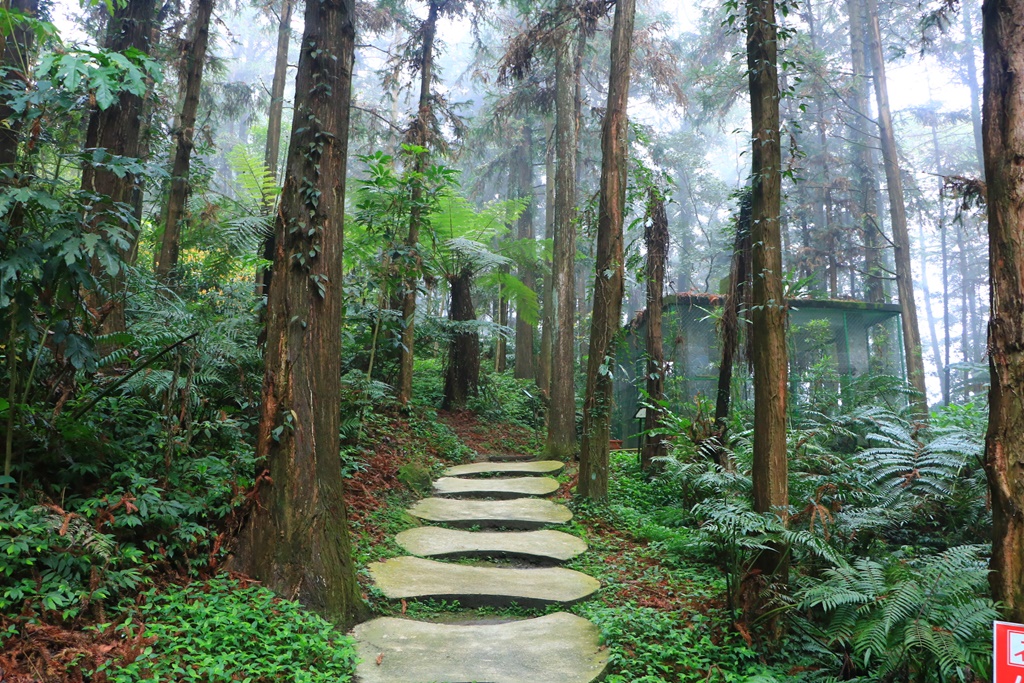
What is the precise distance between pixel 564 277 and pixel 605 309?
3.16 meters

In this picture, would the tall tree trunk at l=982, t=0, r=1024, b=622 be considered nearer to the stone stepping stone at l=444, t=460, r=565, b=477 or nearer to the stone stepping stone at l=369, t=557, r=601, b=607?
the stone stepping stone at l=369, t=557, r=601, b=607

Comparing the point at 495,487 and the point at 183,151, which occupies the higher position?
the point at 183,151

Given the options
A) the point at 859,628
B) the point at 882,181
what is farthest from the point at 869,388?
the point at 882,181

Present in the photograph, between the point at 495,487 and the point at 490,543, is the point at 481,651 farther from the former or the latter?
the point at 495,487

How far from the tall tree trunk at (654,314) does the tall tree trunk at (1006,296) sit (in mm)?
4871

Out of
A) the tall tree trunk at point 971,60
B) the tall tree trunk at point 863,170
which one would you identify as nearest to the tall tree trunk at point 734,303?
the tall tree trunk at point 863,170

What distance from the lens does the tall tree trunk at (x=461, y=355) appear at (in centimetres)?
1136

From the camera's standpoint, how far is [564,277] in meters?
9.93

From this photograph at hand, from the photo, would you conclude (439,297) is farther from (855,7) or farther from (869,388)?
(855,7)

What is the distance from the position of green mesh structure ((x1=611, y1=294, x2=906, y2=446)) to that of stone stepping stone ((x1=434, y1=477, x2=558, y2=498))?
11.8ft

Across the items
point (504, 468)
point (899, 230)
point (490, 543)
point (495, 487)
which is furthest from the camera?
point (899, 230)

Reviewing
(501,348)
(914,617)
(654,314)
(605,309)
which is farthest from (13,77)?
(501,348)

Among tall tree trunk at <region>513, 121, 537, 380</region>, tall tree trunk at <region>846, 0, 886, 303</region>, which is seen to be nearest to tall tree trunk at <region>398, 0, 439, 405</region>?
tall tree trunk at <region>513, 121, 537, 380</region>

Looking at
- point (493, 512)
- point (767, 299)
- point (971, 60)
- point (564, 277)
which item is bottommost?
point (493, 512)
